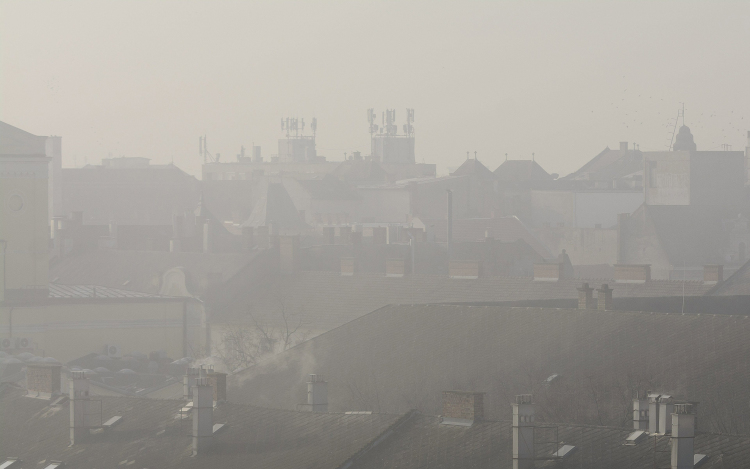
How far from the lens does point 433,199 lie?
10500cm

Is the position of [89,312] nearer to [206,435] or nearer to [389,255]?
[389,255]

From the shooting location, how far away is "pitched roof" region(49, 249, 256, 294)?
57281 millimetres

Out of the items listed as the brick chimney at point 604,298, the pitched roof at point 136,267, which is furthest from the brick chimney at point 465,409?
the pitched roof at point 136,267

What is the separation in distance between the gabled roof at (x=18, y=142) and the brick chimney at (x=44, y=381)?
63.1 ft

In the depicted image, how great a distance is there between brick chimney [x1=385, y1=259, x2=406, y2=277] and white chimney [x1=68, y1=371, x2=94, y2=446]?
84.7ft

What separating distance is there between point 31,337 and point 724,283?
23.0m

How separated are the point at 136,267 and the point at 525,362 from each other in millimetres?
34299

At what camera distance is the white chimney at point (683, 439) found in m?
18.3

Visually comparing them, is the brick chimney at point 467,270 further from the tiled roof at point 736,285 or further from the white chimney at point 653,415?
the white chimney at point 653,415

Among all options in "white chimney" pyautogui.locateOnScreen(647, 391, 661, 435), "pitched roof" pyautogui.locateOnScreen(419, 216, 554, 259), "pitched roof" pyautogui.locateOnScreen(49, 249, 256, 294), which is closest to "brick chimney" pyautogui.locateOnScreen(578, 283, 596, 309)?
"white chimney" pyautogui.locateOnScreen(647, 391, 661, 435)

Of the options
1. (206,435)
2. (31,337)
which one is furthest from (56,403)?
(31,337)

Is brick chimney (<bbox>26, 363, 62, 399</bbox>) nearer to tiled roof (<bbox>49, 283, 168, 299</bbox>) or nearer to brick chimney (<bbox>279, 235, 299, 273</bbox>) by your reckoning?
tiled roof (<bbox>49, 283, 168, 299</bbox>)

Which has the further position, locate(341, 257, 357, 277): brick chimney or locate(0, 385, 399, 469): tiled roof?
locate(341, 257, 357, 277): brick chimney

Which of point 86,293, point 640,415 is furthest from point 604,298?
point 86,293
